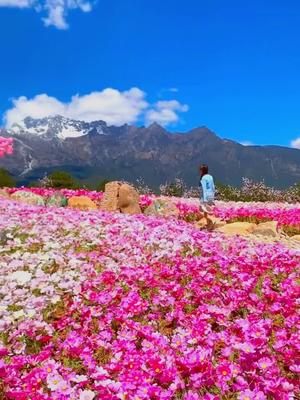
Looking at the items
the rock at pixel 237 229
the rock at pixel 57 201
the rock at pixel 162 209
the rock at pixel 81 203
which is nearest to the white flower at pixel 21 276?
the rock at pixel 237 229

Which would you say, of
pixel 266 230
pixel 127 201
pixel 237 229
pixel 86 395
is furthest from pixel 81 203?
pixel 86 395

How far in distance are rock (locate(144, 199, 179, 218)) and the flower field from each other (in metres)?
11.5

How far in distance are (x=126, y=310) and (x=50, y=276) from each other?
2.63m

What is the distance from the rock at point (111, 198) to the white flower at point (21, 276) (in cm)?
1748

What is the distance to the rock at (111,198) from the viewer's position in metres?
28.3

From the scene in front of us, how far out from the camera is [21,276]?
1067cm

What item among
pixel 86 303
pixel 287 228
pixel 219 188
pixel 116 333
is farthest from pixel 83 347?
pixel 219 188

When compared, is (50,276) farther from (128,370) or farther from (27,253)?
(128,370)

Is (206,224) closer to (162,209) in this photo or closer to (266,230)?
(266,230)

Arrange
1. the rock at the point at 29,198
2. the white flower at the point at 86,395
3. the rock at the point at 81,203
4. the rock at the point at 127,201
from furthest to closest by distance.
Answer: the rock at the point at 29,198, the rock at the point at 81,203, the rock at the point at 127,201, the white flower at the point at 86,395

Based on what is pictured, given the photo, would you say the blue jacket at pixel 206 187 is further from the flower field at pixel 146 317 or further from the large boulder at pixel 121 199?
the large boulder at pixel 121 199

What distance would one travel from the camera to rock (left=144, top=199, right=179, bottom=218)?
26.6 m

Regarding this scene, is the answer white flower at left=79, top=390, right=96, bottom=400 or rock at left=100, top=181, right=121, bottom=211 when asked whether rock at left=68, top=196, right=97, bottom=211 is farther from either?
white flower at left=79, top=390, right=96, bottom=400

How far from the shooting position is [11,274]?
35.8ft
